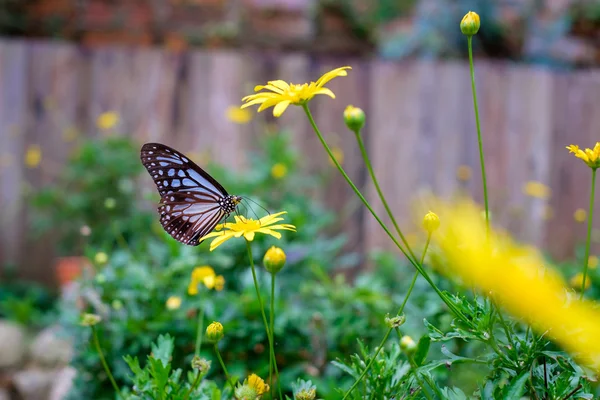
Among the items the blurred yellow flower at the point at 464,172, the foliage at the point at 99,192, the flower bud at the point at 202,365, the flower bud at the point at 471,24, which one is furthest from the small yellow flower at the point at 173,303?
the blurred yellow flower at the point at 464,172

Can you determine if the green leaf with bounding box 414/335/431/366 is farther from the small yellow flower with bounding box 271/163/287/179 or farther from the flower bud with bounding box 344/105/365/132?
the small yellow flower with bounding box 271/163/287/179

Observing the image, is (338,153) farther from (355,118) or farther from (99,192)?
(355,118)

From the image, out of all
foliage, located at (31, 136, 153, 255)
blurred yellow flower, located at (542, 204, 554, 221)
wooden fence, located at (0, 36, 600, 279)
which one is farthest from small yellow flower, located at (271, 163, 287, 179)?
blurred yellow flower, located at (542, 204, 554, 221)

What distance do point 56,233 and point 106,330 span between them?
1974 mm

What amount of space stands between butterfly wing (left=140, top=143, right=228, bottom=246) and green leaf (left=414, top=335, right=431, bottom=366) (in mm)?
A: 461

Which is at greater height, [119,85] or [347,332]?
[119,85]

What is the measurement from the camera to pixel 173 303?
51.7 inches

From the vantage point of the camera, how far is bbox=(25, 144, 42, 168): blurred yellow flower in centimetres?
303

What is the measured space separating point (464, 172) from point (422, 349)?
8.76 ft

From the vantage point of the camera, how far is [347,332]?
1.37m

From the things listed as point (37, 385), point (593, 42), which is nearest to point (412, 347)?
point (37, 385)

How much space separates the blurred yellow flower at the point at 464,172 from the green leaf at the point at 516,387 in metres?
2.73

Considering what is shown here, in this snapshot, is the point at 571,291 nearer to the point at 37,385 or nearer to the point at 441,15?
Result: the point at 37,385

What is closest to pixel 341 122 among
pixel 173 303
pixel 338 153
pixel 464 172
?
pixel 338 153
